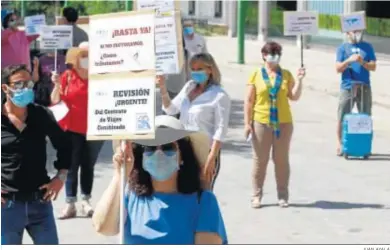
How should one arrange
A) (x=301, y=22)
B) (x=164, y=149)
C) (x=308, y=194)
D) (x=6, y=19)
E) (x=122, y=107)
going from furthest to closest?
(x=6, y=19), (x=301, y=22), (x=308, y=194), (x=122, y=107), (x=164, y=149)

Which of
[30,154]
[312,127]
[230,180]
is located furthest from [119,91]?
[312,127]

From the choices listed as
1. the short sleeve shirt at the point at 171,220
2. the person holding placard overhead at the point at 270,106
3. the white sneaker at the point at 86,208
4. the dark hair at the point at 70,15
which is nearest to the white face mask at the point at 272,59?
the person holding placard overhead at the point at 270,106

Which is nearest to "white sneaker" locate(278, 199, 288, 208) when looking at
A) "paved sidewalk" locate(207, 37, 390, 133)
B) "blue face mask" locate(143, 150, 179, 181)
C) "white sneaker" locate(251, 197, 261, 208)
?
"white sneaker" locate(251, 197, 261, 208)

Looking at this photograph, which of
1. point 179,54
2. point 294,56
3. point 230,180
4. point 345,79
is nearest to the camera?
point 179,54

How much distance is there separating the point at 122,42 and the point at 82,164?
4.73 m

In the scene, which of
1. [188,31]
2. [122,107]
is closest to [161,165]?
[122,107]

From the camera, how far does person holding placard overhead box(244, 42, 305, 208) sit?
10742mm

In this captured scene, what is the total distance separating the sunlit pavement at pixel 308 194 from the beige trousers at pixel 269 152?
28 cm

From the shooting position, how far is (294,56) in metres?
33.6

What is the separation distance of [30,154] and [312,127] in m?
10.8

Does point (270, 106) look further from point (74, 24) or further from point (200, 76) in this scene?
point (74, 24)

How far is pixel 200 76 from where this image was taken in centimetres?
924

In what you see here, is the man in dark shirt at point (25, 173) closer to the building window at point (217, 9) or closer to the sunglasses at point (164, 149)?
the sunglasses at point (164, 149)

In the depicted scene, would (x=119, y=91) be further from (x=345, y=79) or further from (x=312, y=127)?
(x=312, y=127)
